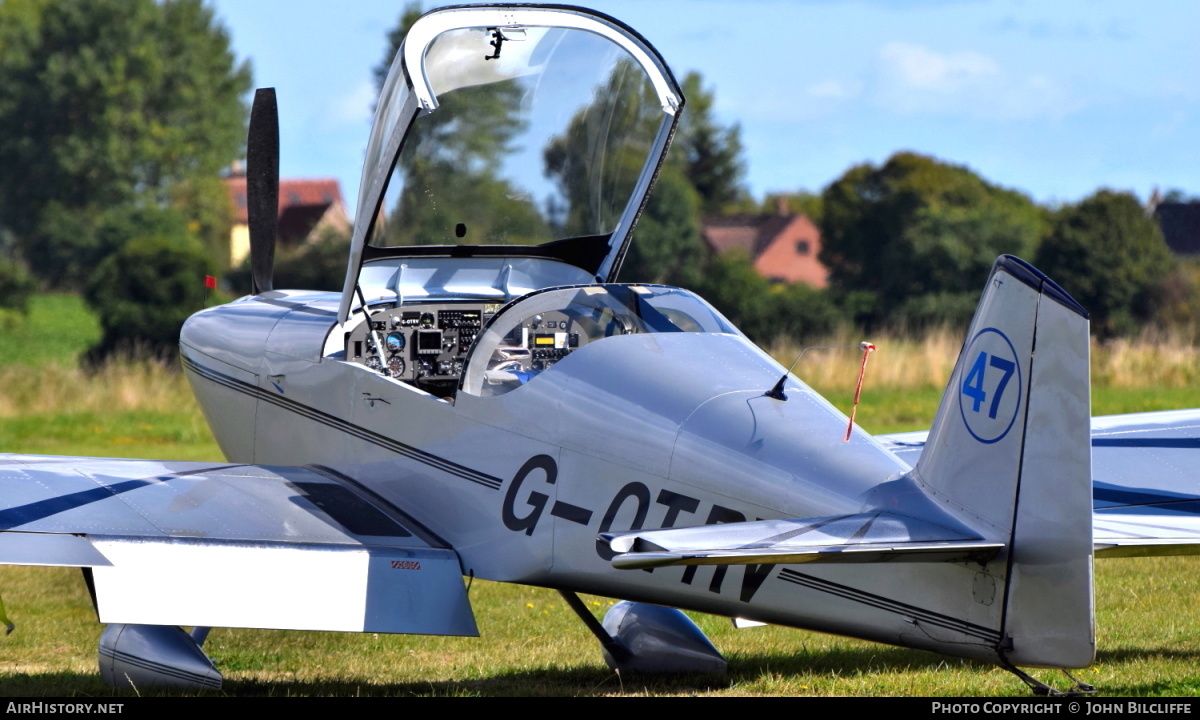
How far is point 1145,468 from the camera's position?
6.50m

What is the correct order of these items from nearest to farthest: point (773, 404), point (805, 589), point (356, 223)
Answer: point (805, 589) → point (773, 404) → point (356, 223)

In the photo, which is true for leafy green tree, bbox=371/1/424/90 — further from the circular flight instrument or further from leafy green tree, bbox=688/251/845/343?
the circular flight instrument

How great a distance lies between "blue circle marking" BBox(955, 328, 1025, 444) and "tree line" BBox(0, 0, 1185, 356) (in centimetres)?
427

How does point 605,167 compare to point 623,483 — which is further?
point 605,167

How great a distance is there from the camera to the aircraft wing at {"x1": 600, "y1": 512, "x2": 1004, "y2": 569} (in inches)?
154

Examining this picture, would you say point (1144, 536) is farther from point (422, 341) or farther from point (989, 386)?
point (422, 341)

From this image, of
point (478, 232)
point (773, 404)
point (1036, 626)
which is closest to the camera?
point (1036, 626)

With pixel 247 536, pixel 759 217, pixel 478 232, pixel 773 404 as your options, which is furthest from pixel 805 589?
pixel 759 217

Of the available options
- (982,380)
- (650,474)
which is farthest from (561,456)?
(982,380)

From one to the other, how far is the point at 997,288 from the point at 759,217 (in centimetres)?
5806

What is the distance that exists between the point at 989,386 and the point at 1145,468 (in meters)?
2.72

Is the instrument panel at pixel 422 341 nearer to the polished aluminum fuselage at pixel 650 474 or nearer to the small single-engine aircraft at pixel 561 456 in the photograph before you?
the small single-engine aircraft at pixel 561 456

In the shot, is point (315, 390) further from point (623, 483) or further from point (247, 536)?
point (623, 483)

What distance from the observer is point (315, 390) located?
7.12 metres
